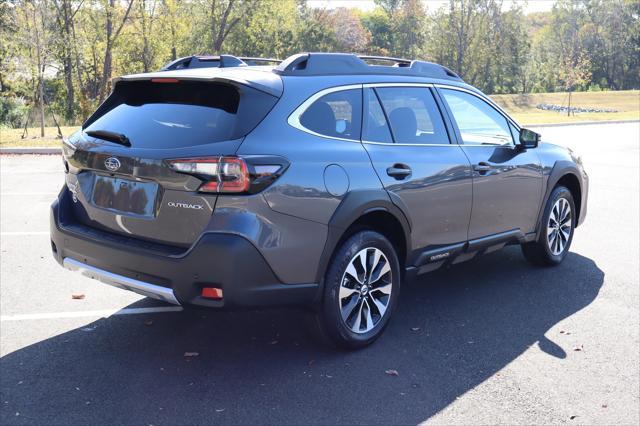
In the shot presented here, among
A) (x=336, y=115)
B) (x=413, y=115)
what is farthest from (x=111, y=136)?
(x=413, y=115)

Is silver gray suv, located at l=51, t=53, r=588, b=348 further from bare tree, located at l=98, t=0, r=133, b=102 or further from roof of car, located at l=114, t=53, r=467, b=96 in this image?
bare tree, located at l=98, t=0, r=133, b=102

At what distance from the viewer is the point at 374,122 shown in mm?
4465

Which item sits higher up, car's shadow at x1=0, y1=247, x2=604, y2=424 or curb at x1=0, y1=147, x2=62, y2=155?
curb at x1=0, y1=147, x2=62, y2=155

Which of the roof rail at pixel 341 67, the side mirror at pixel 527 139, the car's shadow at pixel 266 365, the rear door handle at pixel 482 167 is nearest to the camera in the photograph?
the car's shadow at pixel 266 365

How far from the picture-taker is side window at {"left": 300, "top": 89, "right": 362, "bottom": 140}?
4051mm

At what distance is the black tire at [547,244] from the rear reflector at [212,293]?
3612mm

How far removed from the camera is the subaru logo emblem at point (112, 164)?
3881 mm

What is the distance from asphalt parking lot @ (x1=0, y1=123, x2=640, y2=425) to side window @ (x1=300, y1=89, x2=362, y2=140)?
1.32m

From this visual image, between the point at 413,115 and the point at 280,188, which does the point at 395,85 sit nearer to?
the point at 413,115

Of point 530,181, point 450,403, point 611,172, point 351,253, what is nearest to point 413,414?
point 450,403

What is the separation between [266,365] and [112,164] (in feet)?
5.01

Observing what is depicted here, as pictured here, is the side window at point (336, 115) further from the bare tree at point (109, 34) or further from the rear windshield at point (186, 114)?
the bare tree at point (109, 34)

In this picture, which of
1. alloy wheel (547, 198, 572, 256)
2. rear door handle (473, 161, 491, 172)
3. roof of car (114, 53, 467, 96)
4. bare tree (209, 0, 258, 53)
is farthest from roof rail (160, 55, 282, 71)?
bare tree (209, 0, 258, 53)

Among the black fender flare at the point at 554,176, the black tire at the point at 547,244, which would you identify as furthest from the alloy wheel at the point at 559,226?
the black fender flare at the point at 554,176
